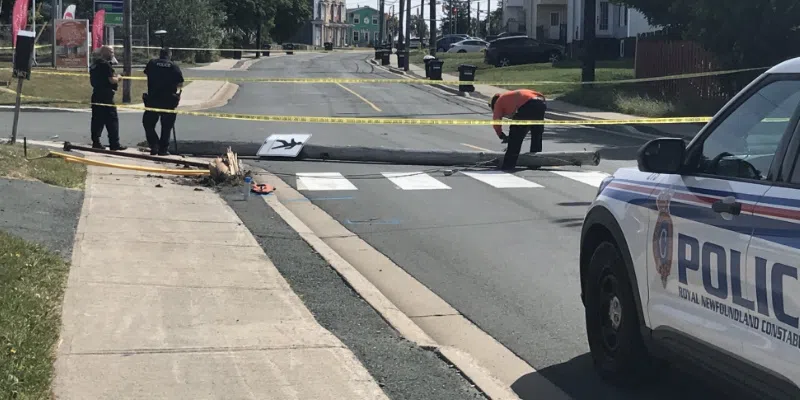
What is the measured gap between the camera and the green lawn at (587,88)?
2831 cm

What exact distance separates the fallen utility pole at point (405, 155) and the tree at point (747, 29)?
10.1m

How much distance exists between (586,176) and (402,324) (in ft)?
29.1

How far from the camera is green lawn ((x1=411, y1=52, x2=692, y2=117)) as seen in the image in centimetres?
2831

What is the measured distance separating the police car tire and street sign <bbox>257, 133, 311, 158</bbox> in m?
11.1

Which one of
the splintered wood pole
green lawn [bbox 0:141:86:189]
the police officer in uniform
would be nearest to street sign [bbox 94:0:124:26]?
the police officer in uniform

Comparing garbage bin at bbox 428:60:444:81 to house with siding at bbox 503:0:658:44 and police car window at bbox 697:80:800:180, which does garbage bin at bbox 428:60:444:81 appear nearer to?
house with siding at bbox 503:0:658:44

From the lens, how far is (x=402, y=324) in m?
6.98

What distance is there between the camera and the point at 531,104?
15.9 m

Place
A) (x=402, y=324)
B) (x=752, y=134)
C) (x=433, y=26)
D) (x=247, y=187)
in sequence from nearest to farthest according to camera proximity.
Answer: (x=752, y=134), (x=402, y=324), (x=247, y=187), (x=433, y=26)

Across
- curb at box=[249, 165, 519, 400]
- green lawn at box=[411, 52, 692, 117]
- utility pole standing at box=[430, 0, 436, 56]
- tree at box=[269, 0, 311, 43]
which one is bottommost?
curb at box=[249, 165, 519, 400]

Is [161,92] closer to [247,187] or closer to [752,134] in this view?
[247,187]

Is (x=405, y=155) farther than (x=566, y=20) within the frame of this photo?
No

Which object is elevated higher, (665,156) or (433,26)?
(433,26)

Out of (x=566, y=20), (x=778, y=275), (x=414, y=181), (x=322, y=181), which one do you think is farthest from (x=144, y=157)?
(x=566, y=20)
